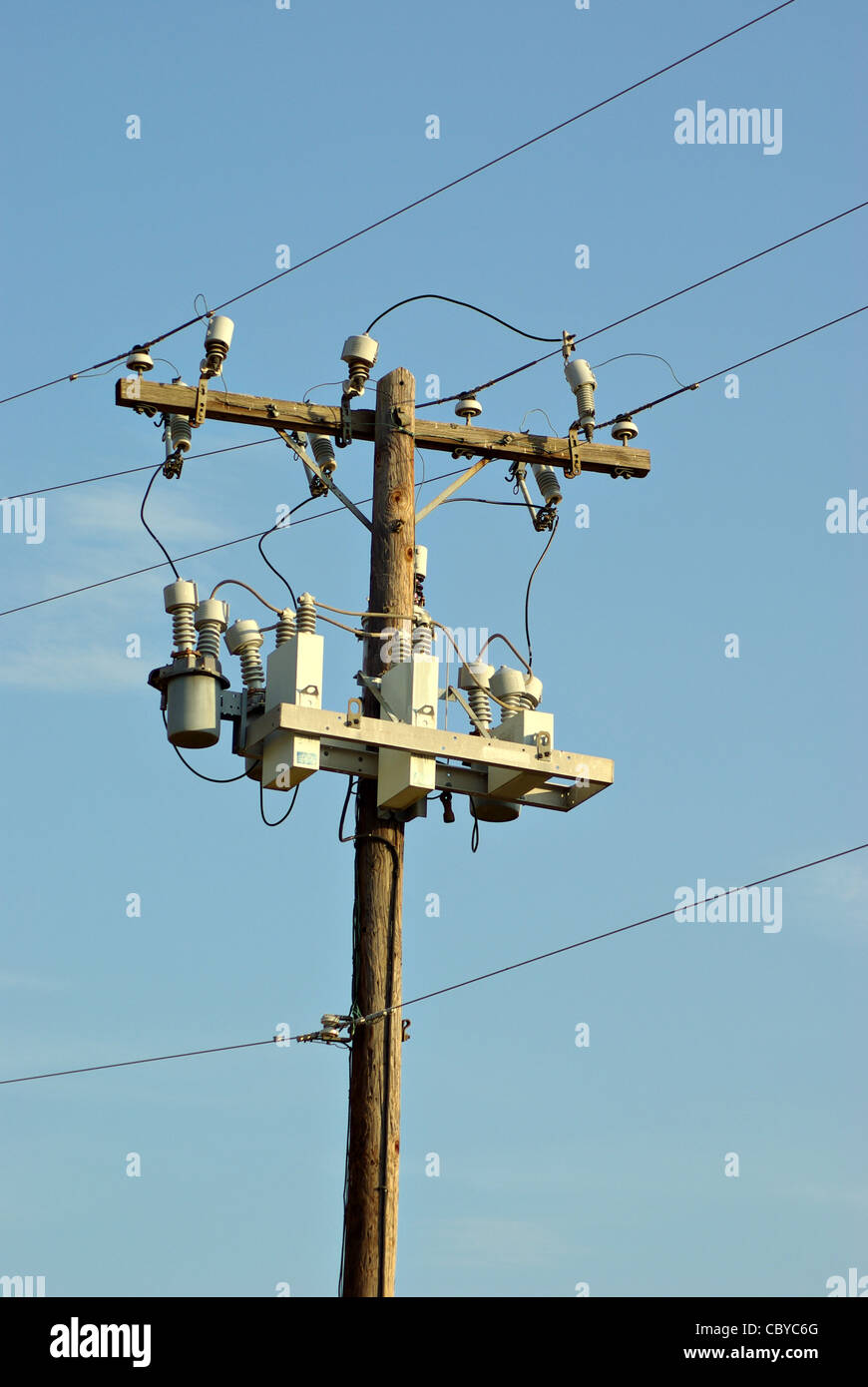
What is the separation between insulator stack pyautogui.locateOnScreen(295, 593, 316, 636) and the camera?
1325 cm

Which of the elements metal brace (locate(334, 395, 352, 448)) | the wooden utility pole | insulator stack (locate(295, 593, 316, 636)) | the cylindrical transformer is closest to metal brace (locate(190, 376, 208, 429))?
metal brace (locate(334, 395, 352, 448))

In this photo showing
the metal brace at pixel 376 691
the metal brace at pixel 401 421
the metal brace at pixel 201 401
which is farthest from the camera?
the metal brace at pixel 401 421

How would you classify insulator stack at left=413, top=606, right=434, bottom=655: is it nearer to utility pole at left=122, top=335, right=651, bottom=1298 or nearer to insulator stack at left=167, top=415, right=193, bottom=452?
utility pole at left=122, top=335, right=651, bottom=1298

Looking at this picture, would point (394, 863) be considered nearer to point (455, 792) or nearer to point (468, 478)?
point (455, 792)

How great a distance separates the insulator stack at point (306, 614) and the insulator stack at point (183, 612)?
2.04 ft

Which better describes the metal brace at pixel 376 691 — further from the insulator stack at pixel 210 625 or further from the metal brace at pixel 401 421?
the metal brace at pixel 401 421

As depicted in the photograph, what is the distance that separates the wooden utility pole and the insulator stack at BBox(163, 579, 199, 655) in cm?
110

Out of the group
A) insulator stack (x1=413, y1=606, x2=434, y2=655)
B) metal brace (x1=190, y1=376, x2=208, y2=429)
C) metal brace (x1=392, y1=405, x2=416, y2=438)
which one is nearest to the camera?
insulator stack (x1=413, y1=606, x2=434, y2=655)

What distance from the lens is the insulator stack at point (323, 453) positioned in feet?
46.8

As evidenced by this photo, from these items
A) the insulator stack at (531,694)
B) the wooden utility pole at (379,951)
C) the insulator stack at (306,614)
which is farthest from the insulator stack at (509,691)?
the insulator stack at (306,614)

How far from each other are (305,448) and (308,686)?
202 cm

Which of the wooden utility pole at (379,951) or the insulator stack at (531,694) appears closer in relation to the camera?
the wooden utility pole at (379,951)

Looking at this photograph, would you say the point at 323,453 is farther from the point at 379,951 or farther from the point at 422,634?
the point at 379,951
